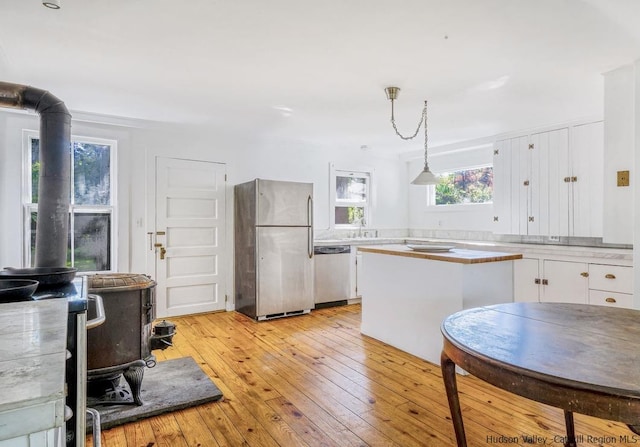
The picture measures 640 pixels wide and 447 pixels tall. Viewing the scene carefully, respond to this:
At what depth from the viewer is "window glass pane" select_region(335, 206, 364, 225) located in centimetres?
573

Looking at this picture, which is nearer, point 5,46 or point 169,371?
point 5,46

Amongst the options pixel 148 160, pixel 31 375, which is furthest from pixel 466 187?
pixel 31 375

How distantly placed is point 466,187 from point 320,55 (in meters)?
3.82

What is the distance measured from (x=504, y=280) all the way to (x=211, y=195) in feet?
11.1

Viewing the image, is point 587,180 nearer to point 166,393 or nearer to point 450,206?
point 450,206

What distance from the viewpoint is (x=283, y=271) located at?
175 inches

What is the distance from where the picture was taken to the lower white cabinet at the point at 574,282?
131 inches

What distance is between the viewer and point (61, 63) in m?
2.65

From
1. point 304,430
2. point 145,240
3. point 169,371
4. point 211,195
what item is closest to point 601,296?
point 304,430

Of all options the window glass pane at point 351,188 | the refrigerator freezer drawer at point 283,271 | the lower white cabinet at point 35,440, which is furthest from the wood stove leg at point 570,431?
the window glass pane at point 351,188

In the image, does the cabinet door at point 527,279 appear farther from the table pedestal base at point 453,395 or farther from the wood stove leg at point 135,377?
the wood stove leg at point 135,377

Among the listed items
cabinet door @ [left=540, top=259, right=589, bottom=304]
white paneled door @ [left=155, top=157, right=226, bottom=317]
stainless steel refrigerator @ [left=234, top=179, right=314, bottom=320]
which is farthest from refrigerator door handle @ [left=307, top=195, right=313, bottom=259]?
cabinet door @ [left=540, top=259, right=589, bottom=304]

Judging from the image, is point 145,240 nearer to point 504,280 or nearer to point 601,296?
point 504,280

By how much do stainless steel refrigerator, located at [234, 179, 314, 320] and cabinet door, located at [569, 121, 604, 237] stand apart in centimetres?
300
